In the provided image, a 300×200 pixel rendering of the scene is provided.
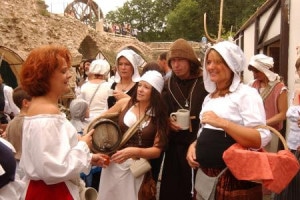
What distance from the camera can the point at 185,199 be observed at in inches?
146

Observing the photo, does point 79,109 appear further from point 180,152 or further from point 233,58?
point 233,58

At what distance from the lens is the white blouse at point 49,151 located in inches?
86.0

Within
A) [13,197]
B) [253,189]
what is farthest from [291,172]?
[13,197]

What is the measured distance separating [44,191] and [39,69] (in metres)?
0.74

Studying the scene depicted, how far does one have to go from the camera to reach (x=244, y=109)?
2.57m

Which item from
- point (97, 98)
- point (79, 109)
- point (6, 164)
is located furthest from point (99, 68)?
point (6, 164)

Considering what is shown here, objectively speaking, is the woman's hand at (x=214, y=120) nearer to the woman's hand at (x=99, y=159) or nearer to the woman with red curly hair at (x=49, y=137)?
the woman with red curly hair at (x=49, y=137)

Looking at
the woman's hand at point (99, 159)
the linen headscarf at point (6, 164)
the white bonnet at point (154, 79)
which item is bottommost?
the woman's hand at point (99, 159)

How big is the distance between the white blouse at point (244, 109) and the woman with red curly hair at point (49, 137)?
98cm

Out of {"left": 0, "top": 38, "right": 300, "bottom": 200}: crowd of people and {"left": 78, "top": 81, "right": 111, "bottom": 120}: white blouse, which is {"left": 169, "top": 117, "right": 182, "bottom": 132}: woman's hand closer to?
{"left": 0, "top": 38, "right": 300, "bottom": 200}: crowd of people

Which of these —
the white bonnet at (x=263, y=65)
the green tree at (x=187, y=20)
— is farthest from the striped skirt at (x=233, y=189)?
the green tree at (x=187, y=20)

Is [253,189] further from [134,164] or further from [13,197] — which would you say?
[13,197]

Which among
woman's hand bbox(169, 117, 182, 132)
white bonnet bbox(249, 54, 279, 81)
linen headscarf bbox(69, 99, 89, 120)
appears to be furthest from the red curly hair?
white bonnet bbox(249, 54, 279, 81)

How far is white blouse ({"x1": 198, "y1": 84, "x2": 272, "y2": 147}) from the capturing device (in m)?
2.52
